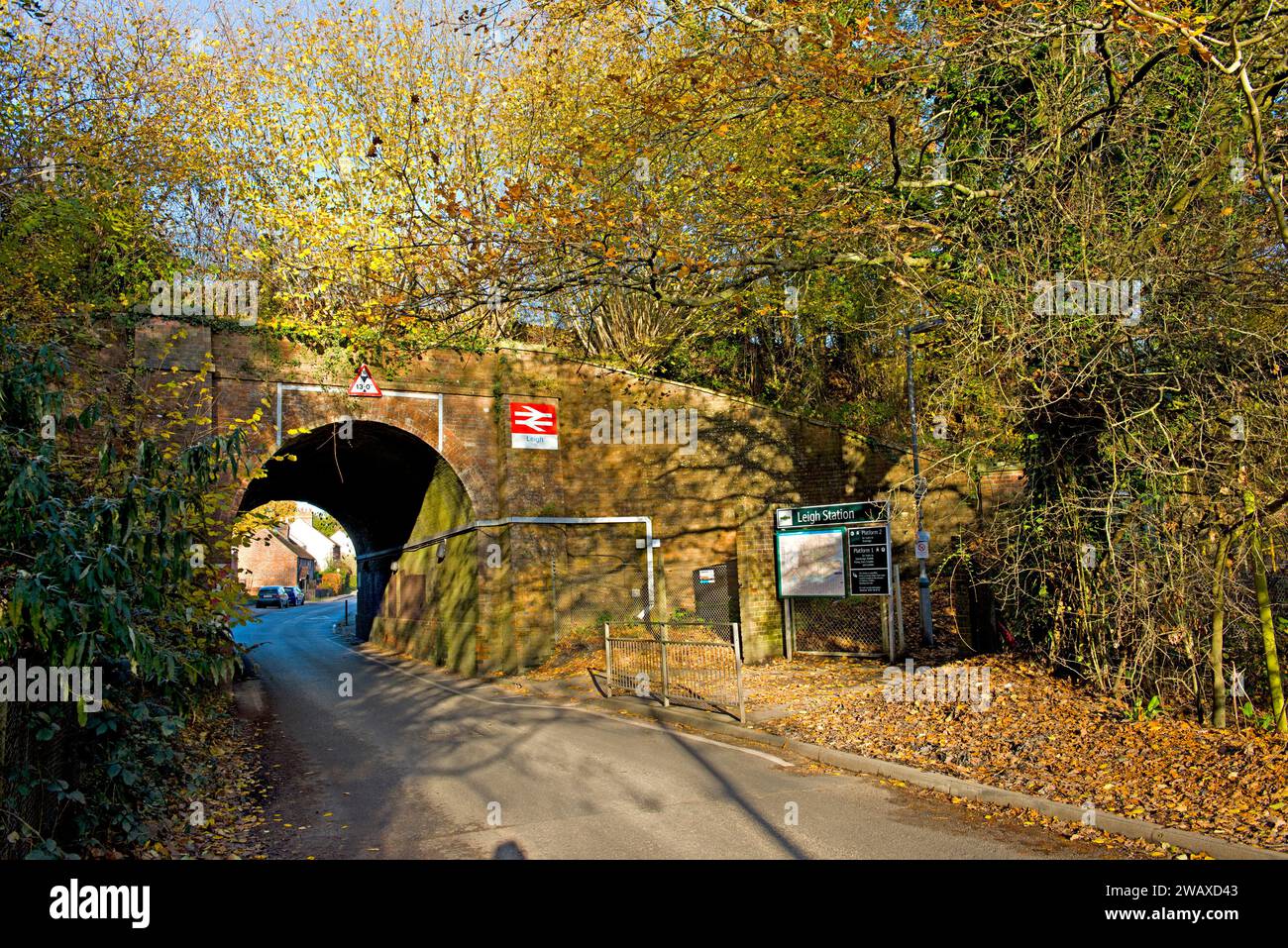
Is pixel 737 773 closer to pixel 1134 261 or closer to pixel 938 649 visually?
pixel 1134 261

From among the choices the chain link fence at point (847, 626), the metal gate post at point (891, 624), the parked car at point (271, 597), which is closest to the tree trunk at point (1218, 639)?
the metal gate post at point (891, 624)

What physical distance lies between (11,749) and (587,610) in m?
14.9

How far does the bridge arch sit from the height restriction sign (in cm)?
171

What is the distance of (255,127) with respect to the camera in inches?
845

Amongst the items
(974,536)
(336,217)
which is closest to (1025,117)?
(974,536)

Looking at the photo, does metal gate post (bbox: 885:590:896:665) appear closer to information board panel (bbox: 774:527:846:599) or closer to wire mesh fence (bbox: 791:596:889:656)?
wire mesh fence (bbox: 791:596:889:656)
